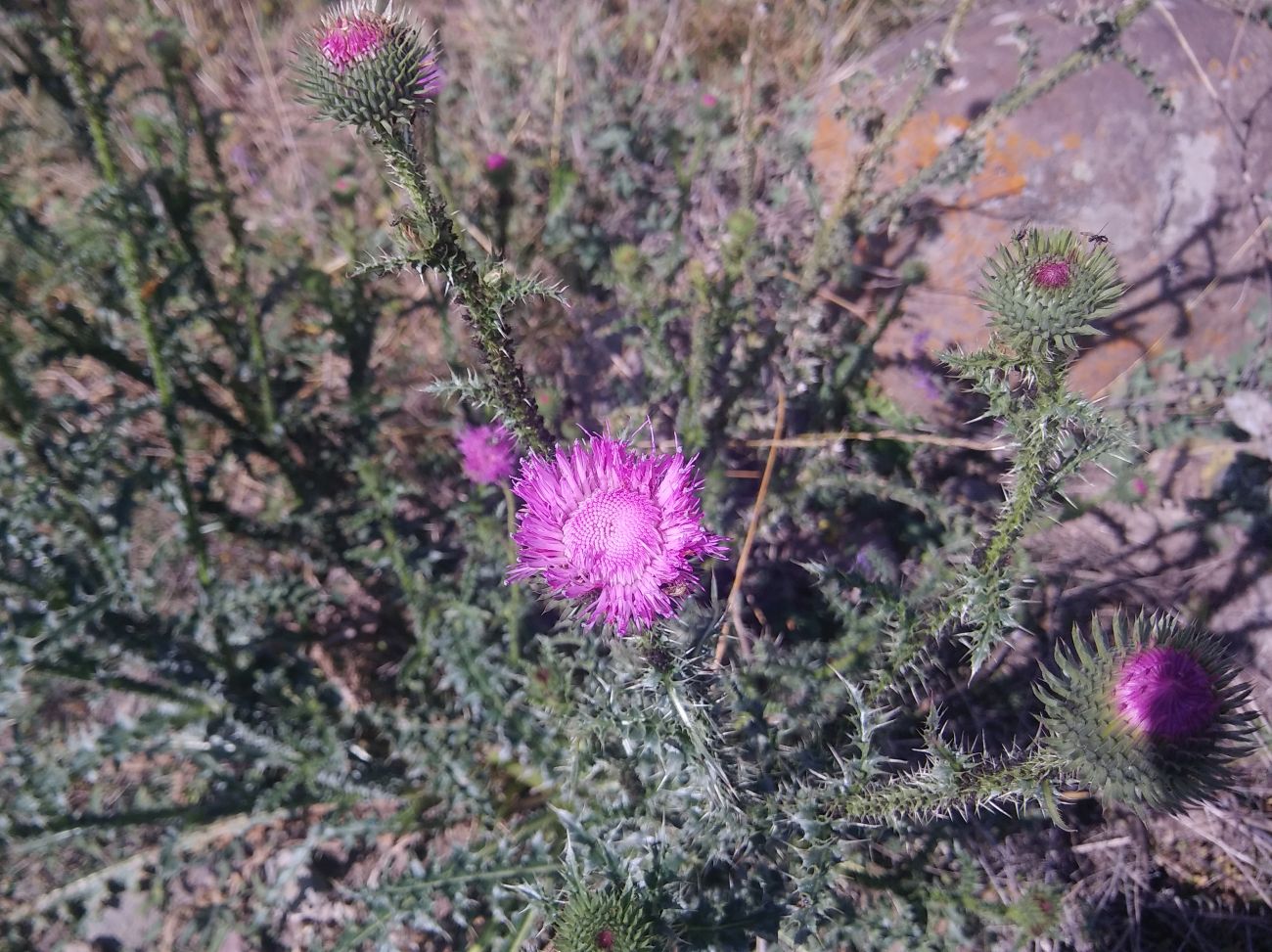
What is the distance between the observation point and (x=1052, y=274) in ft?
5.62

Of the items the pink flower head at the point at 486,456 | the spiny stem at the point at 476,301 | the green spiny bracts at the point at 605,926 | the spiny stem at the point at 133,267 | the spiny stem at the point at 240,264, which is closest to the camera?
the spiny stem at the point at 476,301

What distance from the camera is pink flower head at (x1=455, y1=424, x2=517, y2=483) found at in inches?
118

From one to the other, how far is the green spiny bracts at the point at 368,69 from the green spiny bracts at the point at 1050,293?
1.36m

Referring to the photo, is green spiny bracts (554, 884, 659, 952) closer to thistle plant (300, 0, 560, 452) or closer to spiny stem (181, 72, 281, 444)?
thistle plant (300, 0, 560, 452)

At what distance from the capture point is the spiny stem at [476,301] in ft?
5.41

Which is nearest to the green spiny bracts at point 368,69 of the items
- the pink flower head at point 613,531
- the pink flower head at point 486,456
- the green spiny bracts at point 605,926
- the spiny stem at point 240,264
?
the pink flower head at point 613,531

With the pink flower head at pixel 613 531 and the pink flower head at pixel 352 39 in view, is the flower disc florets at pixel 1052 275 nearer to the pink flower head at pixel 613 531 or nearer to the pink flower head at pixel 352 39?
the pink flower head at pixel 613 531

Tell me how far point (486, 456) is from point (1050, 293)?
1.98 meters

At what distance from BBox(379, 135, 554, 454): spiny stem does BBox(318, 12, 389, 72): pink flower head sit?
8.4 inches

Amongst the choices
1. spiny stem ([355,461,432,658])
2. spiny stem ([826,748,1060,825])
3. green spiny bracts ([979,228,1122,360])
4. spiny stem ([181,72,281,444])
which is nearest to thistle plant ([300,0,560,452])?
green spiny bracts ([979,228,1122,360])

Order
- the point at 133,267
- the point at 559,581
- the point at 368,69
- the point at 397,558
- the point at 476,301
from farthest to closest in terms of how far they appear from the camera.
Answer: the point at 397,558 → the point at 133,267 → the point at 559,581 → the point at 476,301 → the point at 368,69

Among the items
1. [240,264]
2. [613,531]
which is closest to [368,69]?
[613,531]

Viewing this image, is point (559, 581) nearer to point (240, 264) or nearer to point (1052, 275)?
point (1052, 275)

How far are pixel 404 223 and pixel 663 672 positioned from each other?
1168 mm
